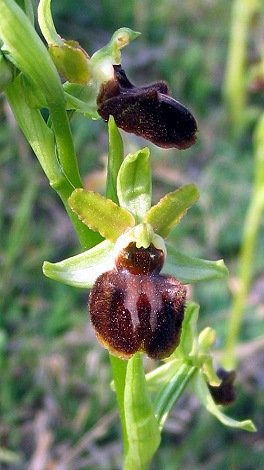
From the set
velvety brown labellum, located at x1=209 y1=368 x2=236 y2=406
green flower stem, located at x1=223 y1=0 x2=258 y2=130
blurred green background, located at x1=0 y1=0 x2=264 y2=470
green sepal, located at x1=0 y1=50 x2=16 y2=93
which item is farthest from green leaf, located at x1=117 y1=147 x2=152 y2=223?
green flower stem, located at x1=223 y1=0 x2=258 y2=130

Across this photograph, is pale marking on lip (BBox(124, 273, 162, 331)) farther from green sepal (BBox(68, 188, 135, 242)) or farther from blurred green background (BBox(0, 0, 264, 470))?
blurred green background (BBox(0, 0, 264, 470))

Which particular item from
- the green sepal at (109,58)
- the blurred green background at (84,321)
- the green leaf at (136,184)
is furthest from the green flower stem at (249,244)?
the green leaf at (136,184)

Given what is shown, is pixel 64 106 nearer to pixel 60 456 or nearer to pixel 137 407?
pixel 137 407

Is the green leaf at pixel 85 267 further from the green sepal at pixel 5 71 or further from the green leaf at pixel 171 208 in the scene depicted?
the green sepal at pixel 5 71

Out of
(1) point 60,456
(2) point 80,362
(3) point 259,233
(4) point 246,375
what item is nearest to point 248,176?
(3) point 259,233

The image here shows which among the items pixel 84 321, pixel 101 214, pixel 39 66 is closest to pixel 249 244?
pixel 84 321

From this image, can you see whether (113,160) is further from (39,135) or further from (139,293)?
(139,293)
